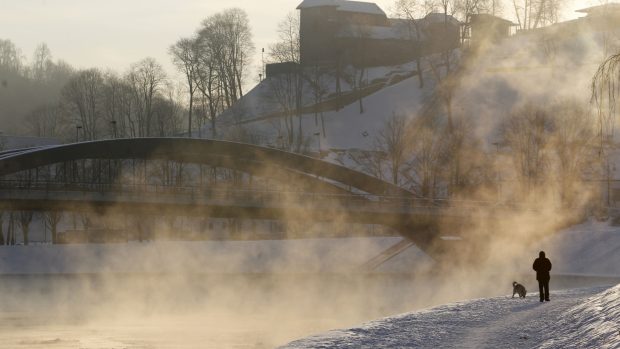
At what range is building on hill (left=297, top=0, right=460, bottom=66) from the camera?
439ft

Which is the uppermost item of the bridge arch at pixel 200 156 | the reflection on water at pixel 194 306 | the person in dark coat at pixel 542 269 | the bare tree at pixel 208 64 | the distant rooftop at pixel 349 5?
the distant rooftop at pixel 349 5

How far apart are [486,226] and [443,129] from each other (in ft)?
124

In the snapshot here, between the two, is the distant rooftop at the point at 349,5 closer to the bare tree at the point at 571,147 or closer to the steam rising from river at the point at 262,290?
the bare tree at the point at 571,147

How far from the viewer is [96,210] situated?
200 feet

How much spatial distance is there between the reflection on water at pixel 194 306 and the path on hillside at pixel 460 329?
828cm

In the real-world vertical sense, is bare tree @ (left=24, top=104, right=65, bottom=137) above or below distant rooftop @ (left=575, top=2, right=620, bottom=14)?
below

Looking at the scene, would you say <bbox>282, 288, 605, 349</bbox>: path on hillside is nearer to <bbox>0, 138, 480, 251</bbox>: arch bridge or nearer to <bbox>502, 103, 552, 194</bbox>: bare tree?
<bbox>0, 138, 480, 251</bbox>: arch bridge

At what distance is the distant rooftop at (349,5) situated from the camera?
454 feet

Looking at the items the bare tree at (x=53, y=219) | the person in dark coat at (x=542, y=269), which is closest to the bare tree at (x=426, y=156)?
→ the bare tree at (x=53, y=219)

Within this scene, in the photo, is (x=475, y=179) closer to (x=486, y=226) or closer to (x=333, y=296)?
(x=486, y=226)

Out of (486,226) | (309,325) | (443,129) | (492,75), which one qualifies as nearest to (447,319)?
(309,325)

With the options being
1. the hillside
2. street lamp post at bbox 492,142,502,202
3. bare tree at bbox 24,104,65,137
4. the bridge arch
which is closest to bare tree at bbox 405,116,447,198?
the hillside

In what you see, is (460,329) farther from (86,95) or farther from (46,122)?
(46,122)

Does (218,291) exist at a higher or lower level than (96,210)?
lower
